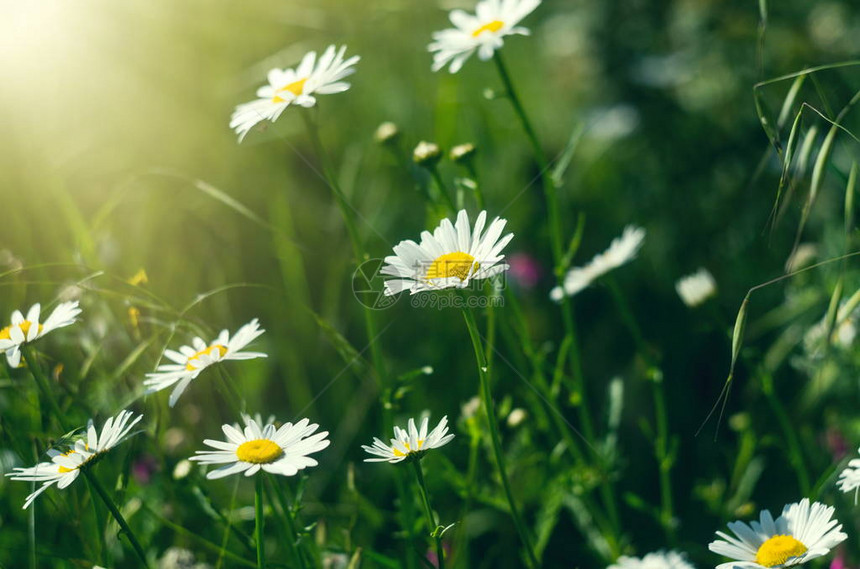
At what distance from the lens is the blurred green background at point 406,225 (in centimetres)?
158

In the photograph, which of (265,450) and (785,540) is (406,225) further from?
(785,540)

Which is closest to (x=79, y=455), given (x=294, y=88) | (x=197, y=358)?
(x=197, y=358)

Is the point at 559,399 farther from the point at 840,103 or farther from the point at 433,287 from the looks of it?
the point at 433,287

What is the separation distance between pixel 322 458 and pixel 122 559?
1.80 feet

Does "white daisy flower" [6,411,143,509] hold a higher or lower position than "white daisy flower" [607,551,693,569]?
higher

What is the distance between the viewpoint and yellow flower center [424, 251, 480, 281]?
0.95 m

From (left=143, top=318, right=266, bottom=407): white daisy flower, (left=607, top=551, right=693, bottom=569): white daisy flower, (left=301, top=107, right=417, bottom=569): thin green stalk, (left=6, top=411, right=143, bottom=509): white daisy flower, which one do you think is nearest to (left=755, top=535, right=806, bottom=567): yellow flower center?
(left=607, top=551, right=693, bottom=569): white daisy flower

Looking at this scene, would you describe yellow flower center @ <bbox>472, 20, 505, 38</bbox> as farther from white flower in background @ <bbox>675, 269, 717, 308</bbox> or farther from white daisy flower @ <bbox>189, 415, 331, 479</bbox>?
white daisy flower @ <bbox>189, 415, 331, 479</bbox>

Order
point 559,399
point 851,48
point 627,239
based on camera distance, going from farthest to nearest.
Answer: point 851,48, point 559,399, point 627,239

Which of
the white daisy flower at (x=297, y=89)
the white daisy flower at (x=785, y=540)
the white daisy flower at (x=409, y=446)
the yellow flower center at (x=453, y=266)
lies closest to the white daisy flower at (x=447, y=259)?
the yellow flower center at (x=453, y=266)

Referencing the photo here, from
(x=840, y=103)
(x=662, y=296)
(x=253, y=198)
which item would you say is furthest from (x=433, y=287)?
(x=253, y=198)

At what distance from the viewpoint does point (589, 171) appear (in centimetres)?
253

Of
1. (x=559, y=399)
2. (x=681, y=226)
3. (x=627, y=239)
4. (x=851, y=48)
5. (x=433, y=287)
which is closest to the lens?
(x=433, y=287)

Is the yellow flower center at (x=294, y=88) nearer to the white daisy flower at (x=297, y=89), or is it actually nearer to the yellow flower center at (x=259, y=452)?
the white daisy flower at (x=297, y=89)
